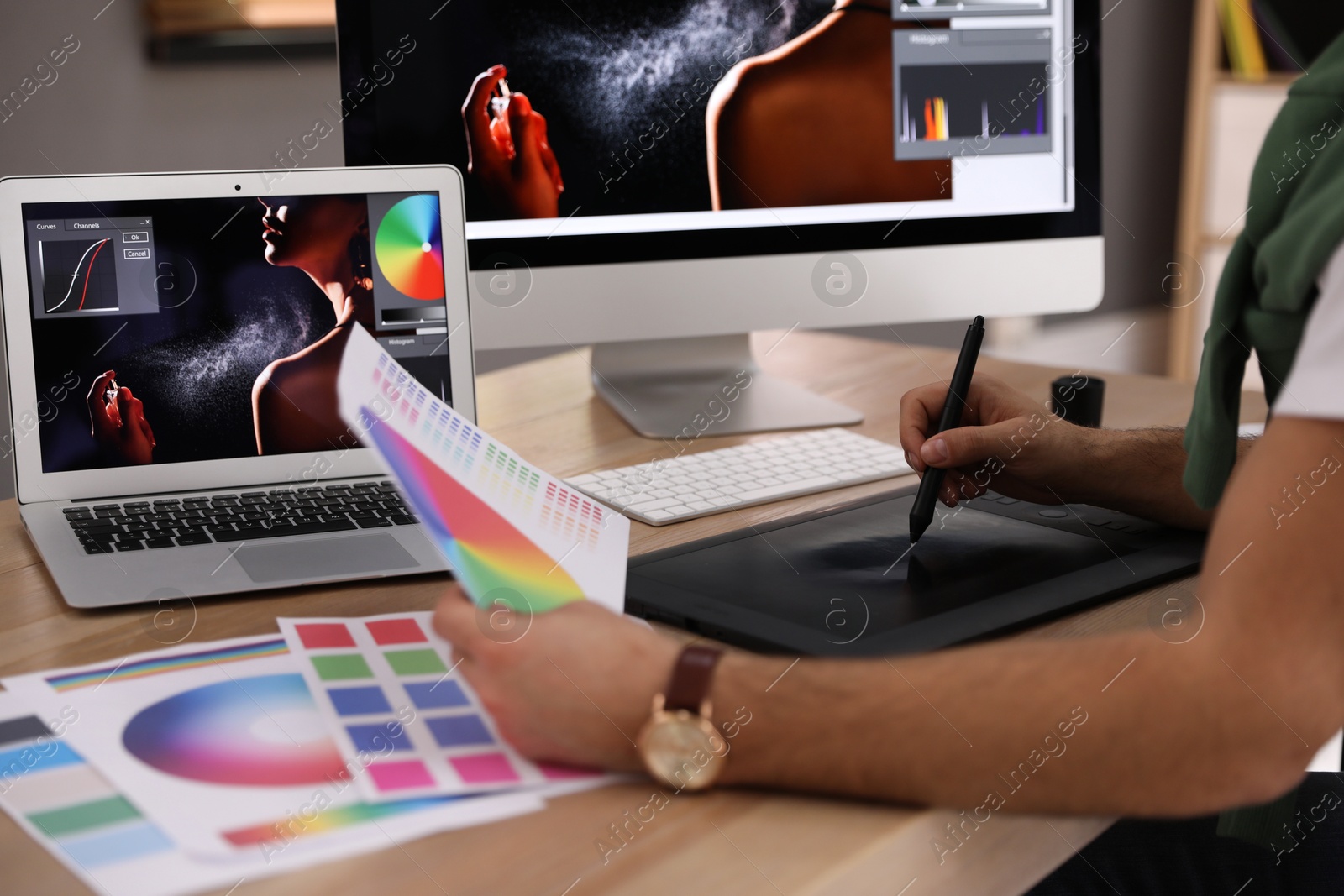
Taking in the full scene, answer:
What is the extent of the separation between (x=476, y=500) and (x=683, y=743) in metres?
0.17

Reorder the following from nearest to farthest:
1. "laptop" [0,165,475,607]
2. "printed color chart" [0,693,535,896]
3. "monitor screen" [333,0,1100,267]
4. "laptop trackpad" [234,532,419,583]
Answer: "printed color chart" [0,693,535,896]
"laptop trackpad" [234,532,419,583]
"laptop" [0,165,475,607]
"monitor screen" [333,0,1100,267]

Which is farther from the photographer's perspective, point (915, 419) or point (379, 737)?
point (915, 419)

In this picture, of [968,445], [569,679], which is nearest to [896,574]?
[968,445]

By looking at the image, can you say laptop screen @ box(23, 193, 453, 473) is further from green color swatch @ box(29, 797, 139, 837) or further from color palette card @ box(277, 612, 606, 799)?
green color swatch @ box(29, 797, 139, 837)

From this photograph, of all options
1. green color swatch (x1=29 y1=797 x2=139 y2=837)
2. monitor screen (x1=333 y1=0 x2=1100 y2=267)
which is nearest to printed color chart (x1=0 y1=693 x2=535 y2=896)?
green color swatch (x1=29 y1=797 x2=139 y2=837)

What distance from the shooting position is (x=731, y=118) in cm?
107

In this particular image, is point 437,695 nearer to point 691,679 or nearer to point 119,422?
point 691,679

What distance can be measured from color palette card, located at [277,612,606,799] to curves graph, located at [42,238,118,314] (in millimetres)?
347

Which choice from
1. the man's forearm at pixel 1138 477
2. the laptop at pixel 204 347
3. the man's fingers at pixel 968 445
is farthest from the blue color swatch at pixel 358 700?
the man's forearm at pixel 1138 477

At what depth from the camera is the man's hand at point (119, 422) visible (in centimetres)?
83

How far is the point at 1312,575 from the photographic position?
0.48 meters

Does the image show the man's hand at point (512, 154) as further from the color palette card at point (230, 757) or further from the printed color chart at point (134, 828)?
the printed color chart at point (134, 828)

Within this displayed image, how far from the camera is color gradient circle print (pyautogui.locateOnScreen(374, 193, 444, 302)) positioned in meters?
0.90

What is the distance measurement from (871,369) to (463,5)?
643 mm
